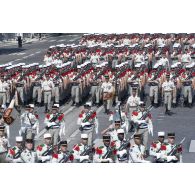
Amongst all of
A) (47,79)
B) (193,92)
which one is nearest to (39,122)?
(47,79)

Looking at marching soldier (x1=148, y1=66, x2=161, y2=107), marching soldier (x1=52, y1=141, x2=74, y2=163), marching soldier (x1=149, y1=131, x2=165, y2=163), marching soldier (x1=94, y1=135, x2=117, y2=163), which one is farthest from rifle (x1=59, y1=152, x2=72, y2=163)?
marching soldier (x1=148, y1=66, x2=161, y2=107)

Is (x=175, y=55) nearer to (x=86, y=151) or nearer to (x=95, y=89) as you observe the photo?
(x=95, y=89)

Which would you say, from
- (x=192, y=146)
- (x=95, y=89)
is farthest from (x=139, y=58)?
(x=192, y=146)

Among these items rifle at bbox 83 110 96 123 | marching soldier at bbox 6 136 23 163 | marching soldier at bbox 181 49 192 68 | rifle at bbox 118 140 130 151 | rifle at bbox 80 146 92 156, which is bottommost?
marching soldier at bbox 6 136 23 163

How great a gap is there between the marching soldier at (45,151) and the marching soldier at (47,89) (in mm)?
4253

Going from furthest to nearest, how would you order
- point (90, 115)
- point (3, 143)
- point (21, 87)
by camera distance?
point (21, 87) < point (90, 115) < point (3, 143)

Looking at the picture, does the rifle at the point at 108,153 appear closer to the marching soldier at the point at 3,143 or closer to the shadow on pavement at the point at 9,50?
the marching soldier at the point at 3,143

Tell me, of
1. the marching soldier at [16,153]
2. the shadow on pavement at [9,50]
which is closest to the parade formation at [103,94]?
the marching soldier at [16,153]

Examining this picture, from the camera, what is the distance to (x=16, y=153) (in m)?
33.9

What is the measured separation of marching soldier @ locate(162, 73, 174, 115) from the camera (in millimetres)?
39688

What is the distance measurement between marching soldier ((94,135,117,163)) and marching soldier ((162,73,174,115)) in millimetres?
6584

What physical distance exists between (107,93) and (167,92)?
2.59 metres

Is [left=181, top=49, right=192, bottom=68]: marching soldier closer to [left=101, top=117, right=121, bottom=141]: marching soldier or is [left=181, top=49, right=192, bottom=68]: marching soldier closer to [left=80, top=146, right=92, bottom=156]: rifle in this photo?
[left=101, top=117, right=121, bottom=141]: marching soldier
